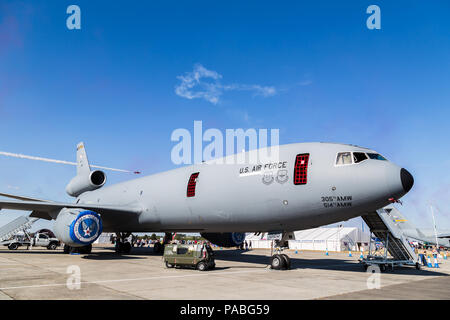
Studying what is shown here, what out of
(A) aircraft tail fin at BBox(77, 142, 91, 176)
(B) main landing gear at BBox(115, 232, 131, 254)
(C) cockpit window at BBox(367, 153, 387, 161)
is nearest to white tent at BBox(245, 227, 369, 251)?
(B) main landing gear at BBox(115, 232, 131, 254)

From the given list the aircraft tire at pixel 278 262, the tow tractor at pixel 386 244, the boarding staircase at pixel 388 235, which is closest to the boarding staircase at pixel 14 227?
the aircraft tire at pixel 278 262

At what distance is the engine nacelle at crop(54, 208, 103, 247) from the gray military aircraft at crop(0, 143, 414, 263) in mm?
51

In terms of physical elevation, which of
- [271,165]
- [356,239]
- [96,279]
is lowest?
[356,239]

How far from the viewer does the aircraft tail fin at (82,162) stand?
33.2 meters

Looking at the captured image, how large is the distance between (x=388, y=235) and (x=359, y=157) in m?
6.85

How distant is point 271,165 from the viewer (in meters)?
14.6

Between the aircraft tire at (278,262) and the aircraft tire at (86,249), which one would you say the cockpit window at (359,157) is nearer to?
the aircraft tire at (278,262)

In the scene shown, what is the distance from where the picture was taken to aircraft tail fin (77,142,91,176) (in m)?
33.2

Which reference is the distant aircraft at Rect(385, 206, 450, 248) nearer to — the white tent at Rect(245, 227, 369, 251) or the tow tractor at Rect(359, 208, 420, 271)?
the white tent at Rect(245, 227, 369, 251)

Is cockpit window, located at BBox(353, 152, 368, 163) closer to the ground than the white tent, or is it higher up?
higher up

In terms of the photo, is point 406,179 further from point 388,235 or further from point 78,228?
point 78,228
